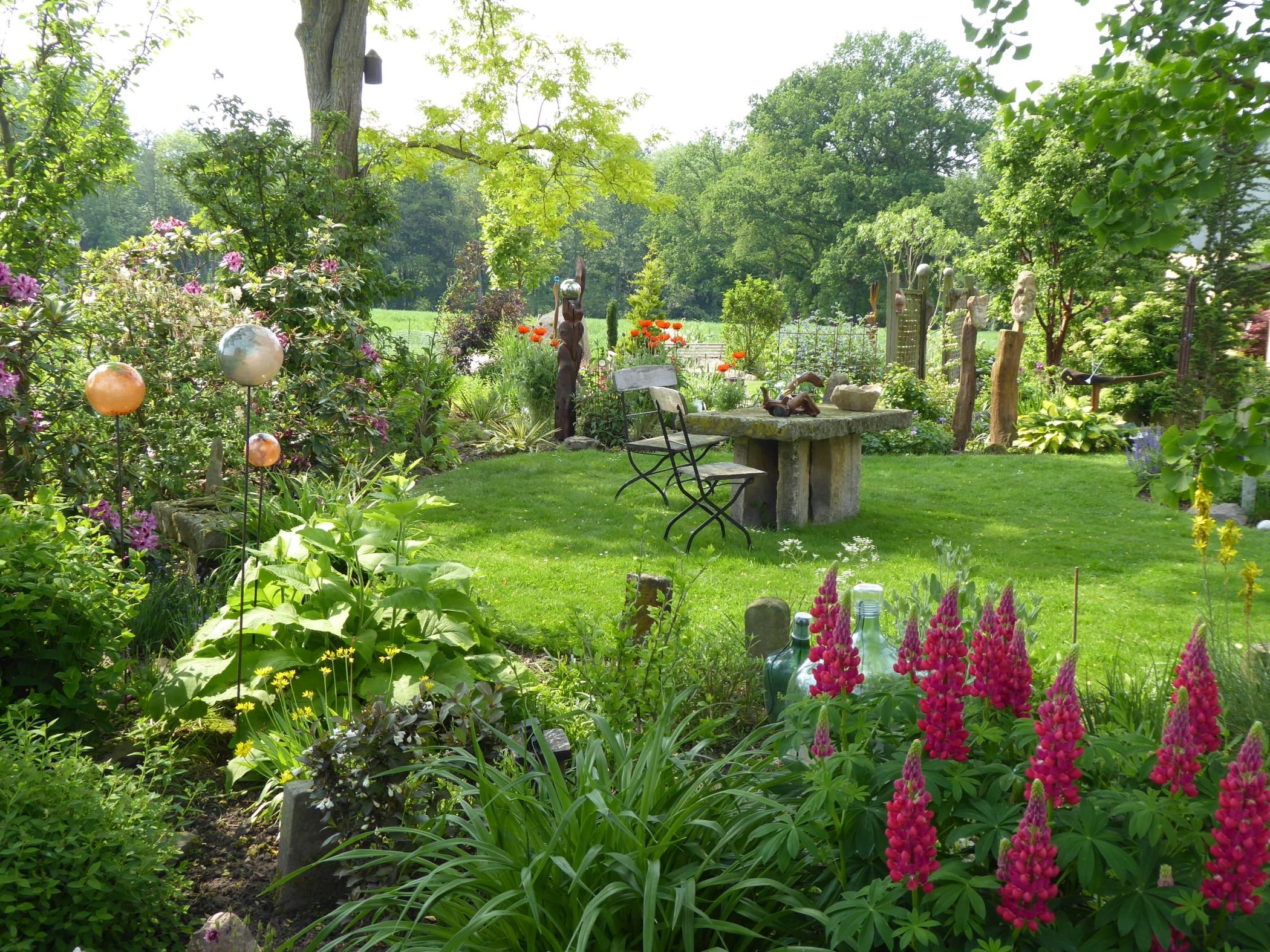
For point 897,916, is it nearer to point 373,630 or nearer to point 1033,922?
point 1033,922

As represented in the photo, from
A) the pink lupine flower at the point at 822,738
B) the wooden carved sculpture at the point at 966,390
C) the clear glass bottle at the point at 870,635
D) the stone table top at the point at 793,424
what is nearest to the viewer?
the pink lupine flower at the point at 822,738

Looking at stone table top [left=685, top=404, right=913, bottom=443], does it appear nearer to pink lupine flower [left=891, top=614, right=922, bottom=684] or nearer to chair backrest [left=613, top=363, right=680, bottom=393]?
chair backrest [left=613, top=363, right=680, bottom=393]

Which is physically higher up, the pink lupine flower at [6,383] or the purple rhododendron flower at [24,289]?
the purple rhododendron flower at [24,289]

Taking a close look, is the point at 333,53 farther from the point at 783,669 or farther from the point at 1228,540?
the point at 1228,540

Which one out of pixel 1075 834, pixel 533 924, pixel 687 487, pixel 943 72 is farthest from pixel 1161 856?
pixel 943 72

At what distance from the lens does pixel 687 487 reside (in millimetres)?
8289

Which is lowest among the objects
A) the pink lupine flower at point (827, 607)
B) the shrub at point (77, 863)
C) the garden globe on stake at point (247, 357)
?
the shrub at point (77, 863)

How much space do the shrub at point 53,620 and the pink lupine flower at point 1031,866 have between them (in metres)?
2.79

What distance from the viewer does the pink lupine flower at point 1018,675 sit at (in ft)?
→ 5.42

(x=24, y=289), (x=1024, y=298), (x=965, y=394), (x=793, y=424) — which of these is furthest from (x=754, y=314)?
(x=24, y=289)

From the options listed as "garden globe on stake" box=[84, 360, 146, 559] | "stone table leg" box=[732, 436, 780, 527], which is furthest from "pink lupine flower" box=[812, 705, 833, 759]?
"stone table leg" box=[732, 436, 780, 527]

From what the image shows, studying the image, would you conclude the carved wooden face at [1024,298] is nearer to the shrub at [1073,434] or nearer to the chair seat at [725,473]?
the shrub at [1073,434]

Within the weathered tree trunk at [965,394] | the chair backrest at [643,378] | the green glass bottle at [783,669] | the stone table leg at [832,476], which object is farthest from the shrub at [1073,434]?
the green glass bottle at [783,669]

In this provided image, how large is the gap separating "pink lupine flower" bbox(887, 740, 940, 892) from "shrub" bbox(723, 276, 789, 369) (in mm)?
14926
